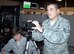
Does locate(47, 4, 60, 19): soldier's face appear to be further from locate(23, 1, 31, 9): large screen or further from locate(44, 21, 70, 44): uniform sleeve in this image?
locate(23, 1, 31, 9): large screen

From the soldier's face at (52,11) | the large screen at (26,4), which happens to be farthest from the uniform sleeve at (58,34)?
the large screen at (26,4)

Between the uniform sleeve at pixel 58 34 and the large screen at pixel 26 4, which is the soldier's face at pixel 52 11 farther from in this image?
the large screen at pixel 26 4

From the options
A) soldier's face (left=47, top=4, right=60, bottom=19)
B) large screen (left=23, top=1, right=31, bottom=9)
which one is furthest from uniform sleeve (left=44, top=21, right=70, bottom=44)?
large screen (left=23, top=1, right=31, bottom=9)

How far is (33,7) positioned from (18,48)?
7907mm

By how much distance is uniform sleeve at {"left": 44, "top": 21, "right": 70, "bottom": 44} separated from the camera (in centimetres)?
Answer: 201

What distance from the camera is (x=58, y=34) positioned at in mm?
2033

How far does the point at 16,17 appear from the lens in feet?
32.2

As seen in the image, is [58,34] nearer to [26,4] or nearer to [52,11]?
[52,11]

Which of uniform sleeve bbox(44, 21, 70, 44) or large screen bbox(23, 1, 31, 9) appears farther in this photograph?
large screen bbox(23, 1, 31, 9)

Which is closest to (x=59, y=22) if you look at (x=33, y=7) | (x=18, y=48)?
(x=18, y=48)

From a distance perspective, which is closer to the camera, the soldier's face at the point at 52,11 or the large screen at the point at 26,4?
the soldier's face at the point at 52,11

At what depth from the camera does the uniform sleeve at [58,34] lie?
6.59 ft

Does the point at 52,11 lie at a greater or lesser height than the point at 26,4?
greater

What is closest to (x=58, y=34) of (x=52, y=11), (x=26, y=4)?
(x=52, y=11)
